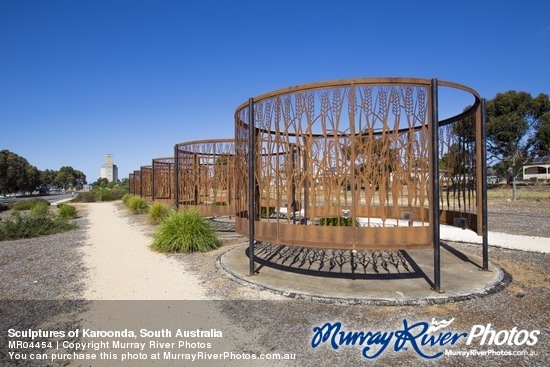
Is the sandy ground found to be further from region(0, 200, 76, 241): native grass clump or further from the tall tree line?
the tall tree line

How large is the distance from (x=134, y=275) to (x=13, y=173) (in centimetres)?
5297

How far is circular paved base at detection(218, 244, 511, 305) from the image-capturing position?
4.52 m

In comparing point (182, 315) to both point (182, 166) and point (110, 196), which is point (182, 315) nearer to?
point (182, 166)

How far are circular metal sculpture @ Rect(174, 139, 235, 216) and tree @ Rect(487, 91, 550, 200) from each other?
103ft

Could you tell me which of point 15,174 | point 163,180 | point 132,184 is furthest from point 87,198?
point 163,180

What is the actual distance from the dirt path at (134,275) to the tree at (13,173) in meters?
48.5

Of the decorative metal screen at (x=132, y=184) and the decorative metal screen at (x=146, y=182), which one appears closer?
the decorative metal screen at (x=146, y=182)

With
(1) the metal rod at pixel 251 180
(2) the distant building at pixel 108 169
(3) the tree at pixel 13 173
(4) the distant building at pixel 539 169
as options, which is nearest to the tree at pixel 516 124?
(4) the distant building at pixel 539 169

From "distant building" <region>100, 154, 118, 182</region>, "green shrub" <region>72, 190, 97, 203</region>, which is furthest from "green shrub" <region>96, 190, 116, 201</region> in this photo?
"distant building" <region>100, 154, 118, 182</region>

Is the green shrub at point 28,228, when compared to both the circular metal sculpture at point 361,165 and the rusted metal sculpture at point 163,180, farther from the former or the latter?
the circular metal sculpture at point 361,165

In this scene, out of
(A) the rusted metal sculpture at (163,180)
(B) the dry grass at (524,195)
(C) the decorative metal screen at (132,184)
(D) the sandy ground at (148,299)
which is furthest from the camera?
(C) the decorative metal screen at (132,184)

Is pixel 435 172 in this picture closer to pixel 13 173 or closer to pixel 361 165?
pixel 361 165

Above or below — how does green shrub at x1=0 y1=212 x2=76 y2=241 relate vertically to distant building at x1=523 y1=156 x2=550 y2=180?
below

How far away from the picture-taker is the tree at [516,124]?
3181cm
